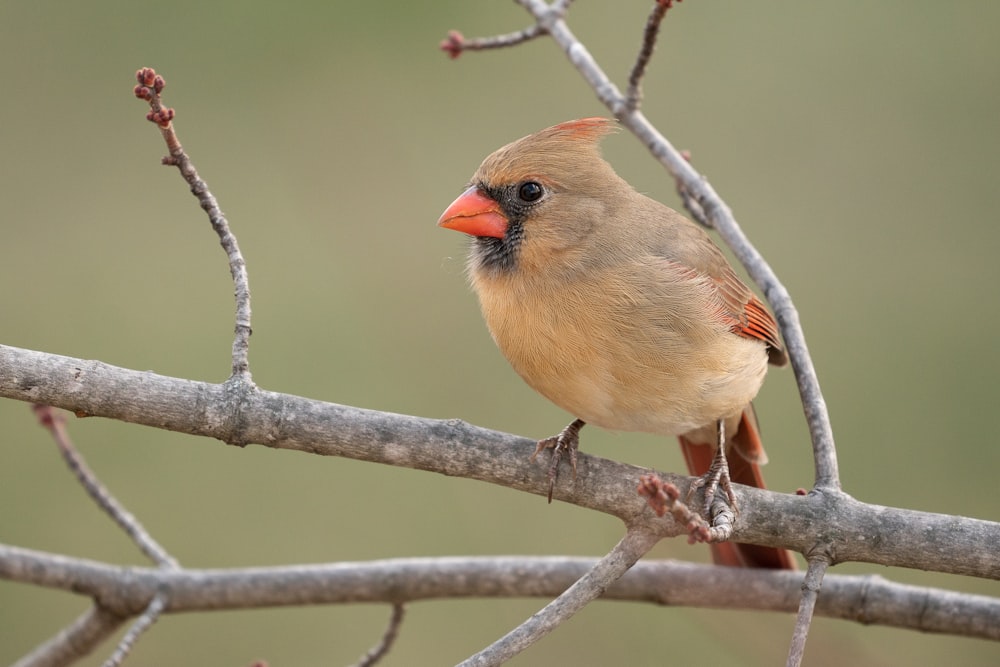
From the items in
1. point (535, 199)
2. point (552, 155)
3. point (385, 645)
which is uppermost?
point (552, 155)

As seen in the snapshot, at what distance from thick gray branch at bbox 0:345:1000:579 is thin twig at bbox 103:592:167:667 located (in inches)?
18.5

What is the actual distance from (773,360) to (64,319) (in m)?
2.76

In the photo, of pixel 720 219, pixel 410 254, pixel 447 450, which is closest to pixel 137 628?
pixel 447 450

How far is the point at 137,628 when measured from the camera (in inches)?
96.8

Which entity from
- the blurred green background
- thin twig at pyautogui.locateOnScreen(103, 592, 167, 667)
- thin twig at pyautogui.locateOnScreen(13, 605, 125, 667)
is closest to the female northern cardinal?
thin twig at pyautogui.locateOnScreen(103, 592, 167, 667)

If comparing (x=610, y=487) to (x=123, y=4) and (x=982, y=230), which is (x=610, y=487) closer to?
(x=982, y=230)

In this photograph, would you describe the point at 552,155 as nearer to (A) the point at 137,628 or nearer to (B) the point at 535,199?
(B) the point at 535,199

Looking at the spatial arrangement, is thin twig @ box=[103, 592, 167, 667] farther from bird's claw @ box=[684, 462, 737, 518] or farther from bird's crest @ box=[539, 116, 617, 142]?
bird's crest @ box=[539, 116, 617, 142]

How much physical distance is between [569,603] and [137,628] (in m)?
0.93

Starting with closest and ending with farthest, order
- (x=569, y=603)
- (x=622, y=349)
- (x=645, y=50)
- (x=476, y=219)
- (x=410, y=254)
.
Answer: (x=569, y=603) → (x=645, y=50) → (x=622, y=349) → (x=476, y=219) → (x=410, y=254)

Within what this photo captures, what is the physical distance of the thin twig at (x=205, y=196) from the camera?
213cm

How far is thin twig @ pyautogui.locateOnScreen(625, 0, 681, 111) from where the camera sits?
233cm

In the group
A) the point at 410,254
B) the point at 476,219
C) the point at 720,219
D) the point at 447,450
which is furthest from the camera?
the point at 410,254

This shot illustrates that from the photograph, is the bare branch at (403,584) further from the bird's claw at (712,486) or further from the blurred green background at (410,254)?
the blurred green background at (410,254)
